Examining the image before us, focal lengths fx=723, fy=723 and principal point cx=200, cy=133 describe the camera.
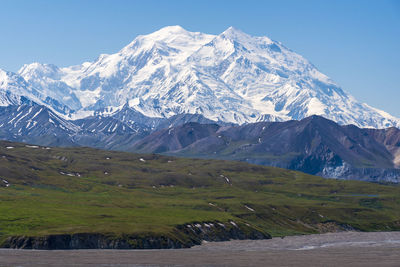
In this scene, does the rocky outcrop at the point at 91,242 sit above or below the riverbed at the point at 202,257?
above

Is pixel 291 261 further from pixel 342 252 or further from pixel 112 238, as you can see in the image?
pixel 112 238

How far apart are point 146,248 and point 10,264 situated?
53666 mm

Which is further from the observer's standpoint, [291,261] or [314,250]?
[314,250]

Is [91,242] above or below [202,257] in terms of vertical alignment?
above

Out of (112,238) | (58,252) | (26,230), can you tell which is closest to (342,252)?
→ (112,238)

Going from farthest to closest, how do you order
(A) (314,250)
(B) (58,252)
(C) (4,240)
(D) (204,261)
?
1. (A) (314,250)
2. (C) (4,240)
3. (B) (58,252)
4. (D) (204,261)

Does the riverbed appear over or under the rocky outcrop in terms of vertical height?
under

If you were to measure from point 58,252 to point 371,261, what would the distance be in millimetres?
71925

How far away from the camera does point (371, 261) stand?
6255 inches

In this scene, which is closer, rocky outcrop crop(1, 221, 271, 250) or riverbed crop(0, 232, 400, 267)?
riverbed crop(0, 232, 400, 267)

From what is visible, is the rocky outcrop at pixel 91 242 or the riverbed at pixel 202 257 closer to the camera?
the riverbed at pixel 202 257

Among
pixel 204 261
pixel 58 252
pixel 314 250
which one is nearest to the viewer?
Result: pixel 204 261

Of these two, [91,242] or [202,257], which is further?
[91,242]

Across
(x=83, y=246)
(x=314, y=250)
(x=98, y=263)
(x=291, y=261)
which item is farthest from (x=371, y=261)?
(x=83, y=246)
